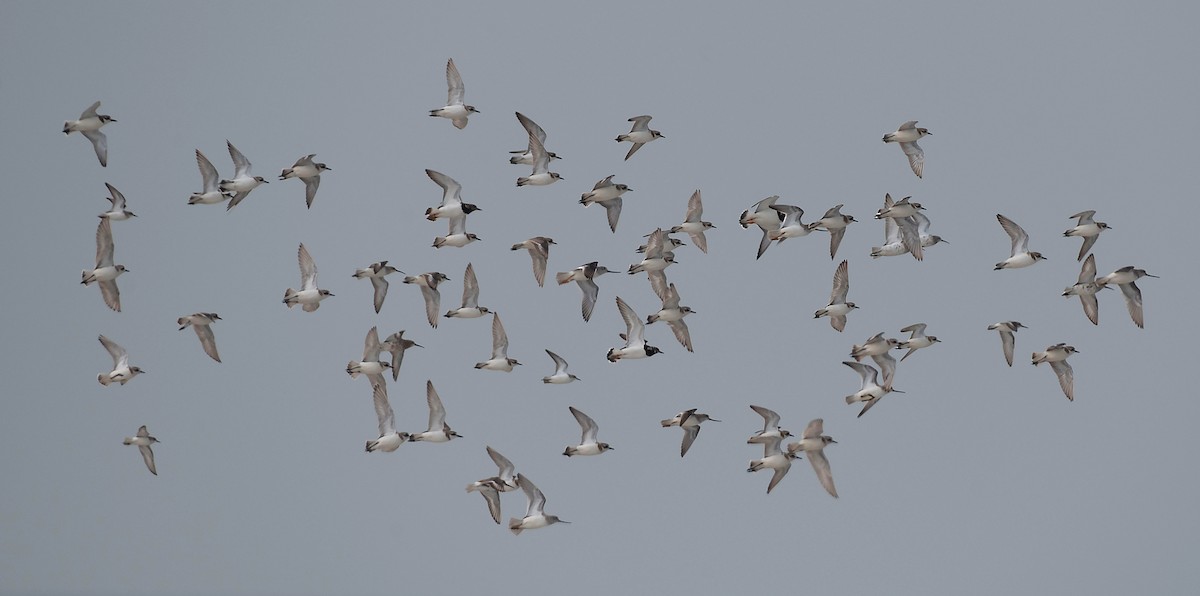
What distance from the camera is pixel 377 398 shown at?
52.0 m

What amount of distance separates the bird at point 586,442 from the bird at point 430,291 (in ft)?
11.2

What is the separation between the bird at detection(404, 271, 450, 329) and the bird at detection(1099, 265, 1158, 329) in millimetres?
13108

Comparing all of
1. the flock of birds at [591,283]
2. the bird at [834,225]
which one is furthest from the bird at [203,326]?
Answer: the bird at [834,225]

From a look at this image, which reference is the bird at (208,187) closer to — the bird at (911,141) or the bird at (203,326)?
the bird at (203,326)

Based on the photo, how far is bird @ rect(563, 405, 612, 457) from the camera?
5128cm

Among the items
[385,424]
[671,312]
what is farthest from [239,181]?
[671,312]

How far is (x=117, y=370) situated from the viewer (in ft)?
171

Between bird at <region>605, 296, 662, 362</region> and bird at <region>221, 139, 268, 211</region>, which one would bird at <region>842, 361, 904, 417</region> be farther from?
bird at <region>221, 139, 268, 211</region>

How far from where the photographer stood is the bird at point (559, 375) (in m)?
52.8

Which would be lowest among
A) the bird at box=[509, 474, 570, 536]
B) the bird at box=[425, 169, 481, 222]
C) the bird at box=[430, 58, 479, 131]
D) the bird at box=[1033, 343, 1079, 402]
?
the bird at box=[509, 474, 570, 536]

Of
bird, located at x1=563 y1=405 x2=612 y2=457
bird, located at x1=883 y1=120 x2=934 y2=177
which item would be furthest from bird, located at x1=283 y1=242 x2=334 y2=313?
bird, located at x1=883 y1=120 x2=934 y2=177

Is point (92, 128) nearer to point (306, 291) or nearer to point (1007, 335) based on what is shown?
point (306, 291)

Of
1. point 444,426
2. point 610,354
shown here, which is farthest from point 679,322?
point 444,426

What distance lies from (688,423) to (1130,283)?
31.5 ft
